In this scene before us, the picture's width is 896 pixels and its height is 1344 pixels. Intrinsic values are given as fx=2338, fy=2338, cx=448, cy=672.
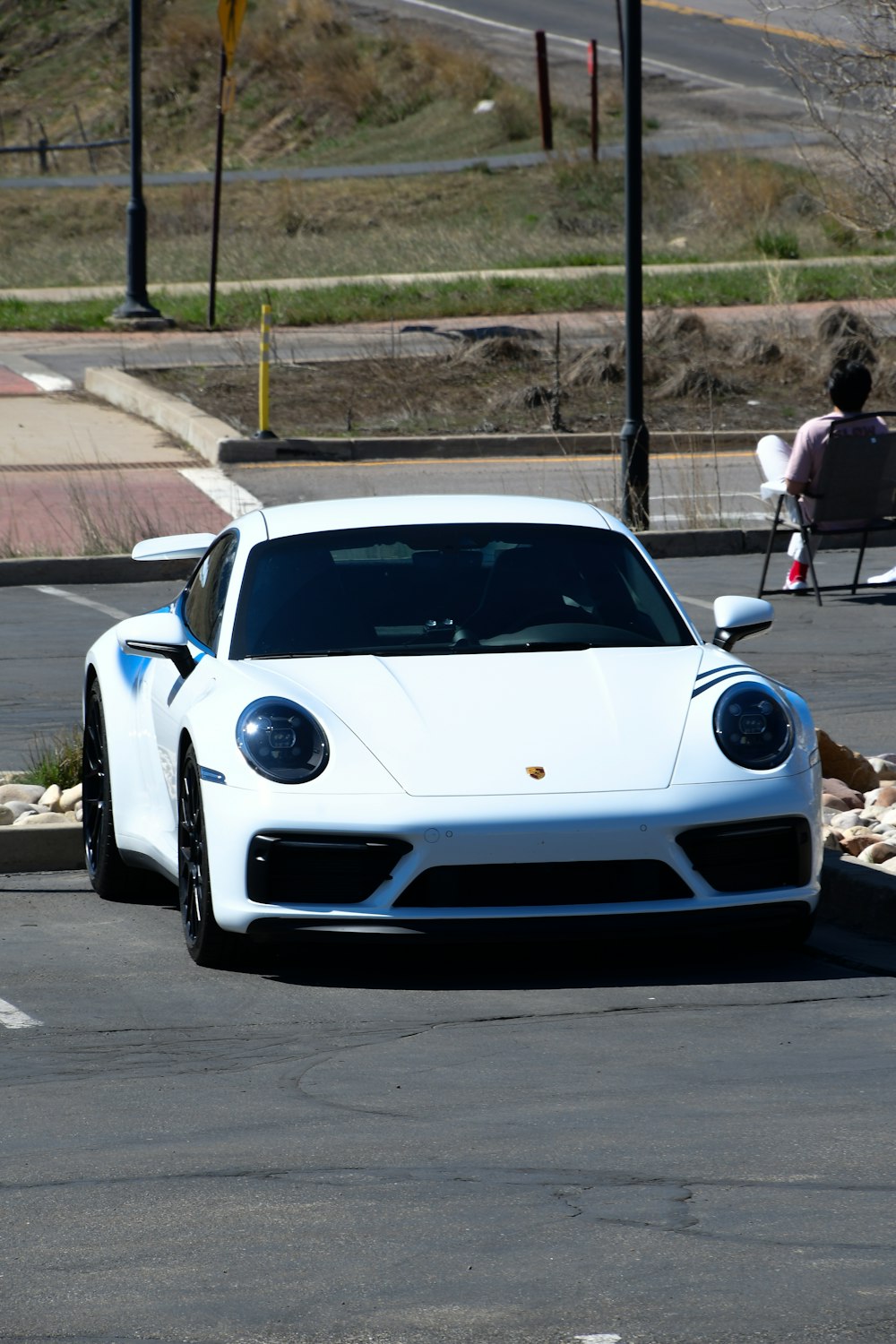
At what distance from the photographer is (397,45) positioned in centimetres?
6069

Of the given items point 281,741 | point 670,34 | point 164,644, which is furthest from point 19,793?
point 670,34

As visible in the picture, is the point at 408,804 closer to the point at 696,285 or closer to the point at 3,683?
the point at 3,683

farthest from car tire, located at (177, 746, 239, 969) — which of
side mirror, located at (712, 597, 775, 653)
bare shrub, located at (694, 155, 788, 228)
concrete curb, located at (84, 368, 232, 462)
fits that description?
bare shrub, located at (694, 155, 788, 228)

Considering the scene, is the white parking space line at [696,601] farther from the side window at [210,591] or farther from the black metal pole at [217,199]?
the black metal pole at [217,199]

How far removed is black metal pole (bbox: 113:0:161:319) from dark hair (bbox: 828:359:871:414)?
14672mm

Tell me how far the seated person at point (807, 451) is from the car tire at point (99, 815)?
6.69m

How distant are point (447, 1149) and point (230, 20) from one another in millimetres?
22271

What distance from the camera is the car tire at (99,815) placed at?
787 centimetres

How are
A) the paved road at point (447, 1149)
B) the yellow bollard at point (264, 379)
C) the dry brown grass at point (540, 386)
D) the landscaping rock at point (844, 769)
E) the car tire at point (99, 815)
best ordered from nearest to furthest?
1. the paved road at point (447, 1149)
2. the car tire at point (99, 815)
3. the landscaping rock at point (844, 769)
4. the yellow bollard at point (264, 379)
5. the dry brown grass at point (540, 386)

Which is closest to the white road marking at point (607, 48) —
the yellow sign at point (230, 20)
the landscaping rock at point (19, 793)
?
the yellow sign at point (230, 20)

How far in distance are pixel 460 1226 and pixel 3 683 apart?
7.57 meters

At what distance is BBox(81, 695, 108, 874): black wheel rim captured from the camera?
8102 mm

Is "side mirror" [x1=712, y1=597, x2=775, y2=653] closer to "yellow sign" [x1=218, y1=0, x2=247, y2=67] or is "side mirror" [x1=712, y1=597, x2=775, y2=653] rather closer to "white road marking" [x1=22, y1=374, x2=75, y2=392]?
"white road marking" [x1=22, y1=374, x2=75, y2=392]

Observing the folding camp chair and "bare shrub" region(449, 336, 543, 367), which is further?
"bare shrub" region(449, 336, 543, 367)
